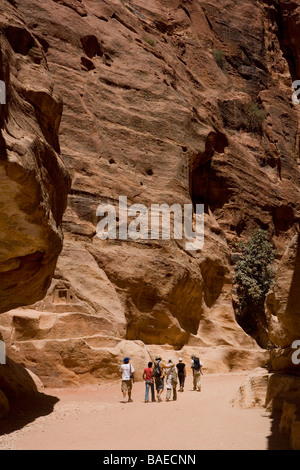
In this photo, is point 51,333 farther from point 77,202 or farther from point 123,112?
point 123,112

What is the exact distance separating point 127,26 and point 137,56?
316cm

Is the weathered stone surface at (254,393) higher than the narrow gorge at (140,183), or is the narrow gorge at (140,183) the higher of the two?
the narrow gorge at (140,183)

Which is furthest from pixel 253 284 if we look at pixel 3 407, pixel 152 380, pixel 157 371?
pixel 3 407

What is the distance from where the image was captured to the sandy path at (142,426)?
825 cm

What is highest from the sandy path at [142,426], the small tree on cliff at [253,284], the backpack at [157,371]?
the small tree on cliff at [253,284]

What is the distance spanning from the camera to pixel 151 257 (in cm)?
2286

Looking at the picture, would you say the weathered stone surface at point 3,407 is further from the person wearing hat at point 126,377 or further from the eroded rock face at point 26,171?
the person wearing hat at point 126,377

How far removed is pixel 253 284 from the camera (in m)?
29.5

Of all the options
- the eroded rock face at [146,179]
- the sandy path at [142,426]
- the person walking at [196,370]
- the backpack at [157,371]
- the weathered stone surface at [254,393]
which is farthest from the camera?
the eroded rock face at [146,179]

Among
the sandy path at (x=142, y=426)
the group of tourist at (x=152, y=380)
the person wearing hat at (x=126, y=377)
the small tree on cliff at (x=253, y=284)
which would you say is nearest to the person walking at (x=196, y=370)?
the group of tourist at (x=152, y=380)

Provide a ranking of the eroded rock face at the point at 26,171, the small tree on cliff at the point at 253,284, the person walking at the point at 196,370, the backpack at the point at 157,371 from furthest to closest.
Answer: the small tree on cliff at the point at 253,284, the person walking at the point at 196,370, the backpack at the point at 157,371, the eroded rock face at the point at 26,171

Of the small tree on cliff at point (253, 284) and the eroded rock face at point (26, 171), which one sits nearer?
the eroded rock face at point (26, 171)

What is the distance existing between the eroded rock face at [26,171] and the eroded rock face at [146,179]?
194 inches

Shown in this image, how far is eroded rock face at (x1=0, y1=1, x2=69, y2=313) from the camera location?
884cm
